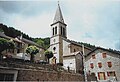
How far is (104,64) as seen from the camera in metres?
31.5

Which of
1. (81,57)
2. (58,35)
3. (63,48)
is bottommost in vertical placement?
(81,57)

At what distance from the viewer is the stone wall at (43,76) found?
1779cm

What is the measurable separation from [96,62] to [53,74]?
14431mm

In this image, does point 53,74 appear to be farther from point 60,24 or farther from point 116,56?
point 60,24

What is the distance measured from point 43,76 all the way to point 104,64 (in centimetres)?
1663

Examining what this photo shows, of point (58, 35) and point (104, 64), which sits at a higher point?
point (58, 35)

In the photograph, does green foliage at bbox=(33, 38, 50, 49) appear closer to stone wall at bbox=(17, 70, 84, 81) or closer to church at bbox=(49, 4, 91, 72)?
church at bbox=(49, 4, 91, 72)

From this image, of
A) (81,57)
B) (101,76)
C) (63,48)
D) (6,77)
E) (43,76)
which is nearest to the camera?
(6,77)

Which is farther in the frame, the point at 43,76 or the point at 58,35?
the point at 58,35

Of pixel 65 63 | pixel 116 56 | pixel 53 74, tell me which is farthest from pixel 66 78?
pixel 116 56

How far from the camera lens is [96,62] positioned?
32.8 m

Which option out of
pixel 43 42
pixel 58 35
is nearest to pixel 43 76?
pixel 58 35

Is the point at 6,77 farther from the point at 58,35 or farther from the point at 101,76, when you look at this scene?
the point at 58,35

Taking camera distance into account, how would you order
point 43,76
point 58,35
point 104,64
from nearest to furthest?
point 43,76 < point 104,64 < point 58,35
